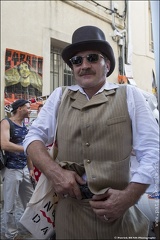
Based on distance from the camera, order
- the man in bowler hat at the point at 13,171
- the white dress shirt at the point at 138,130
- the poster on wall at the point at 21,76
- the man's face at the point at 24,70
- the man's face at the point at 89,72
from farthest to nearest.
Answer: the man's face at the point at 24,70 < the poster on wall at the point at 21,76 < the man in bowler hat at the point at 13,171 < the man's face at the point at 89,72 < the white dress shirt at the point at 138,130

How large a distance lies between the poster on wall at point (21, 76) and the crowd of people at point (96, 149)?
3626 mm

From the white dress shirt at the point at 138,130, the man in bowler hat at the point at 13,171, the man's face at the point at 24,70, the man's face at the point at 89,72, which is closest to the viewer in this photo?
the white dress shirt at the point at 138,130

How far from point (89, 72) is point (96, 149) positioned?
1.35ft

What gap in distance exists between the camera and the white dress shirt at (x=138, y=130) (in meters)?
1.31

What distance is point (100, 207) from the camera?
129 cm

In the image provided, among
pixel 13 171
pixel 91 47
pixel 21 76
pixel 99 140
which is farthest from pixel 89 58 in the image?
pixel 21 76

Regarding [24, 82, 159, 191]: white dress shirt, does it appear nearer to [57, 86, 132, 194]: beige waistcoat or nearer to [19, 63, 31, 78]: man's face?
[57, 86, 132, 194]: beige waistcoat

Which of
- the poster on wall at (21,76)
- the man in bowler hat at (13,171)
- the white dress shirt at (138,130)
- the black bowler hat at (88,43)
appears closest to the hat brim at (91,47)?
the black bowler hat at (88,43)

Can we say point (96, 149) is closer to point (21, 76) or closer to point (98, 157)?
point (98, 157)

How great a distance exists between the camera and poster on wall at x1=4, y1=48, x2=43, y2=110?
5.18 m

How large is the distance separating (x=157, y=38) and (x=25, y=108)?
3189 mm

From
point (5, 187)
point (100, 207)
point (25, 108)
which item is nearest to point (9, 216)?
point (5, 187)

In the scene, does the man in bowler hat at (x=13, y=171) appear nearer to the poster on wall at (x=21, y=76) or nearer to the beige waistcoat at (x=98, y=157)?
the poster on wall at (x=21, y=76)

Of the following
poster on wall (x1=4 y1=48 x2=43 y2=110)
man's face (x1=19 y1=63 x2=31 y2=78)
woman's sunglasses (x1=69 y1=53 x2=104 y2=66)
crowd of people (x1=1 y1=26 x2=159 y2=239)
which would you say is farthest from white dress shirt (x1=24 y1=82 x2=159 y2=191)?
man's face (x1=19 y1=63 x2=31 y2=78)
